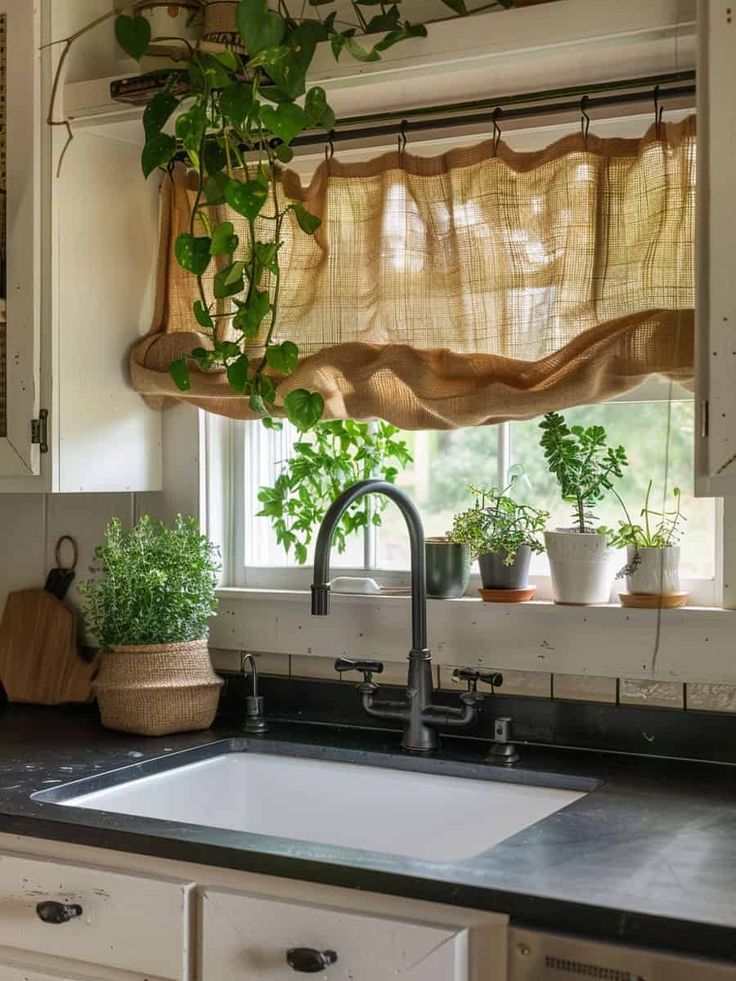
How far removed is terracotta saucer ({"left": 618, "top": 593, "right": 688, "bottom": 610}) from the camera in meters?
2.25

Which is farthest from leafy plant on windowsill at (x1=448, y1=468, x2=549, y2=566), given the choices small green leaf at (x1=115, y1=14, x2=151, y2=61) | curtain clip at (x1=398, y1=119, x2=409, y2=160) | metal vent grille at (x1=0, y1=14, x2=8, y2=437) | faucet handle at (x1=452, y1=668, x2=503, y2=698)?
small green leaf at (x1=115, y1=14, x2=151, y2=61)

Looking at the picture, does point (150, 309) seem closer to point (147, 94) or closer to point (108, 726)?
point (147, 94)

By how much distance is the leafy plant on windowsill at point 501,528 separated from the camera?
2.38 metres

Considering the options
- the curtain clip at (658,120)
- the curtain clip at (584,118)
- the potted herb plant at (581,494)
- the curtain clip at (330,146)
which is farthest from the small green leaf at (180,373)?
the curtain clip at (658,120)

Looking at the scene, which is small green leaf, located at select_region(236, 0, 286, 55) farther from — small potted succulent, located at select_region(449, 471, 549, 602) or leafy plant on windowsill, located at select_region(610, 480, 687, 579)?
leafy plant on windowsill, located at select_region(610, 480, 687, 579)

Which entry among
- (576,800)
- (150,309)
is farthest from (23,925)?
(150,309)

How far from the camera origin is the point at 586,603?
232 centimetres

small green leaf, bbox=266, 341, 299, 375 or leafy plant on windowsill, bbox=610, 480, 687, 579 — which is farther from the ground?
small green leaf, bbox=266, 341, 299, 375

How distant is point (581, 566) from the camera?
2311 mm

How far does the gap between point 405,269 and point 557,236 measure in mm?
292

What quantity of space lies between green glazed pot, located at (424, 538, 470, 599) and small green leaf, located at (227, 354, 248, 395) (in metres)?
0.46

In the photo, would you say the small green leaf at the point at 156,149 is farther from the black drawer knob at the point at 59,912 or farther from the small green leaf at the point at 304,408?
the black drawer knob at the point at 59,912

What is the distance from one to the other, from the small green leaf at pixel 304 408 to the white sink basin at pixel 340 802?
1.99ft

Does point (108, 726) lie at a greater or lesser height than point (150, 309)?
lesser
